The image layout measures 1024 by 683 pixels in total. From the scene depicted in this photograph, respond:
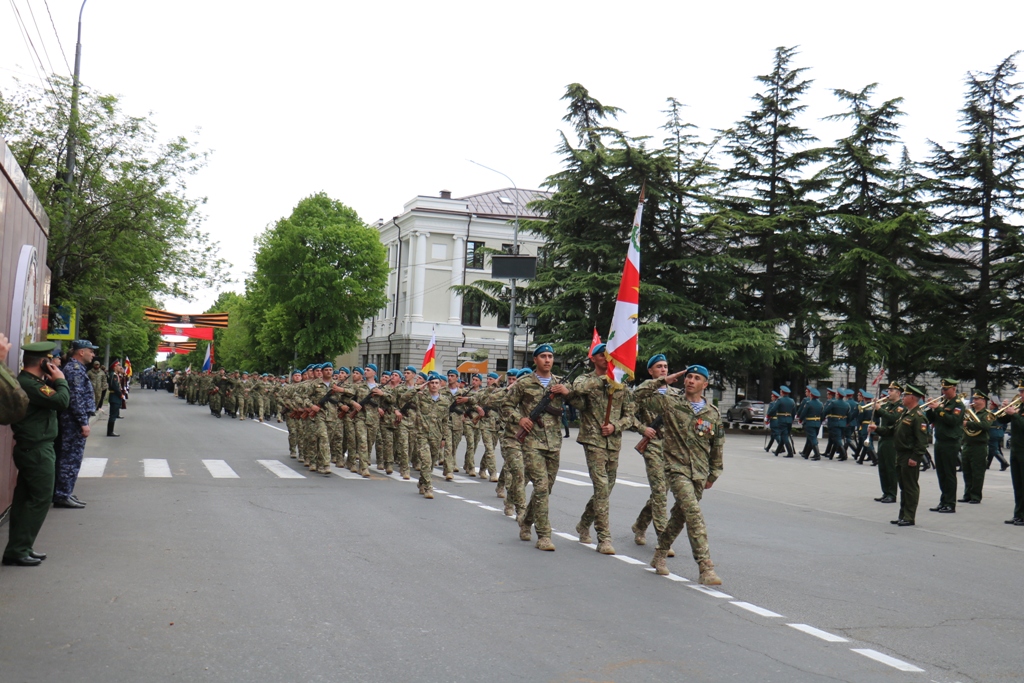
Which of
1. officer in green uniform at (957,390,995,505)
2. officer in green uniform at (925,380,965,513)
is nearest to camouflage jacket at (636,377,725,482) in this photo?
→ officer in green uniform at (925,380,965,513)

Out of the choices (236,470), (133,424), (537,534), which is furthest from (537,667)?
(133,424)

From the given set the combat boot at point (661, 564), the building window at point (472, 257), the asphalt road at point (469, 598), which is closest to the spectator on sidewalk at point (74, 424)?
the asphalt road at point (469, 598)

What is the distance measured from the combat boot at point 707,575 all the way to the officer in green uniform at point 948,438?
7.81 meters

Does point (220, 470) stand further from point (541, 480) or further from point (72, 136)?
point (72, 136)

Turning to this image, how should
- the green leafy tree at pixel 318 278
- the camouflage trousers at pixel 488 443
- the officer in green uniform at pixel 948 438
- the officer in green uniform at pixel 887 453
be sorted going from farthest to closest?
1. the green leafy tree at pixel 318 278
2. the camouflage trousers at pixel 488 443
3. the officer in green uniform at pixel 887 453
4. the officer in green uniform at pixel 948 438

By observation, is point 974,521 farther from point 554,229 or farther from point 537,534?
point 554,229

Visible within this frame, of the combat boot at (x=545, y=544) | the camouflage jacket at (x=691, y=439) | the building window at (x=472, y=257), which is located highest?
the building window at (x=472, y=257)

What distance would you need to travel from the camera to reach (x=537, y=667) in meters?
5.32

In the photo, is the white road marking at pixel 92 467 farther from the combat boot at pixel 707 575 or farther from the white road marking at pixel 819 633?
the white road marking at pixel 819 633

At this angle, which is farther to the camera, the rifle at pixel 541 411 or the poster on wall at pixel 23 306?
the poster on wall at pixel 23 306

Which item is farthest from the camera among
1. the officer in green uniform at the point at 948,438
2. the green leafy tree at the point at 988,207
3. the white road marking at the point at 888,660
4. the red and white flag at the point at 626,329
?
the green leafy tree at the point at 988,207

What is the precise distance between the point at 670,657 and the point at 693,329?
37.2m

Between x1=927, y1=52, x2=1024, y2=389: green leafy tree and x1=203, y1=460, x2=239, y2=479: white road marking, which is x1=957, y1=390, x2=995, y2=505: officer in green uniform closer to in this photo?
x1=203, y1=460, x2=239, y2=479: white road marking

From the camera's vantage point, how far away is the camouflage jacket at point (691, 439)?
826 cm
